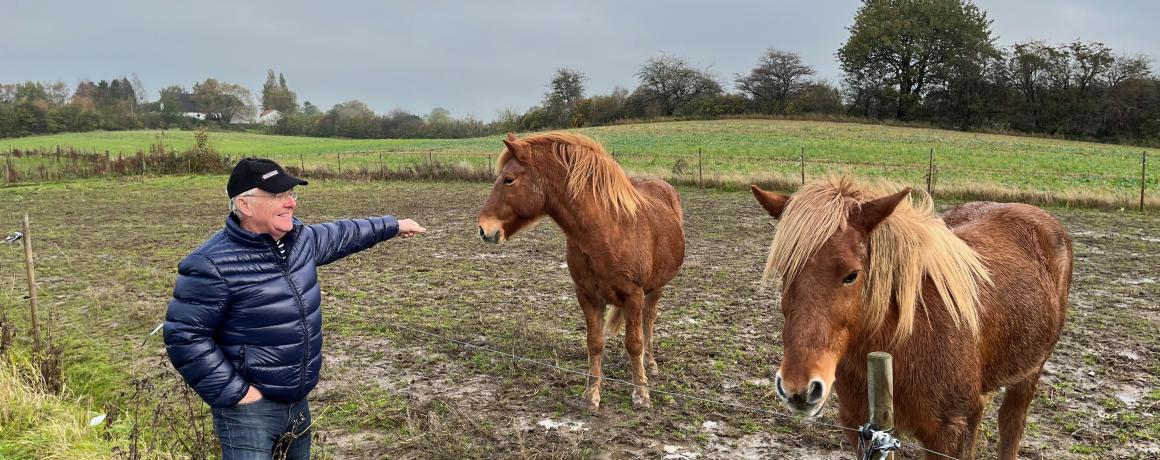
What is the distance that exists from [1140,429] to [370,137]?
6457cm

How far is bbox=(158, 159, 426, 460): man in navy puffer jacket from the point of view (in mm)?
2287

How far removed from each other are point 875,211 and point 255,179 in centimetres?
238

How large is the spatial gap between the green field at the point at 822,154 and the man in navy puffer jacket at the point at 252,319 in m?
16.3

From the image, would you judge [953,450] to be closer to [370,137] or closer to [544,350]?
[544,350]

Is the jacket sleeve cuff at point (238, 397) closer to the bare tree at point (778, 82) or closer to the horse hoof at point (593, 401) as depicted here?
the horse hoof at point (593, 401)

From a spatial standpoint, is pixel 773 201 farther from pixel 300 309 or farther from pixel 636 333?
pixel 636 333

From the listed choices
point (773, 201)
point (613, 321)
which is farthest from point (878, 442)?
point (613, 321)

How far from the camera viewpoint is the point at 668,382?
4961mm

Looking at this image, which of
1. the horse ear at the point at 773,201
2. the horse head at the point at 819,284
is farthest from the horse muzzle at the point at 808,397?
the horse ear at the point at 773,201

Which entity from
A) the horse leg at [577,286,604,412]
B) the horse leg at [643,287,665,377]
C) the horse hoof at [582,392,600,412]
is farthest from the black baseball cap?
the horse leg at [643,287,665,377]

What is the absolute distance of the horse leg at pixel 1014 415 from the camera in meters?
3.42

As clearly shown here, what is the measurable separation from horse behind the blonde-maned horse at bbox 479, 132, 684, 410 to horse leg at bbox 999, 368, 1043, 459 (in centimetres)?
224

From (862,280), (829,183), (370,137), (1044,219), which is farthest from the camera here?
(370,137)

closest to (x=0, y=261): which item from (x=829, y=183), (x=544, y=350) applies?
(x=544, y=350)
